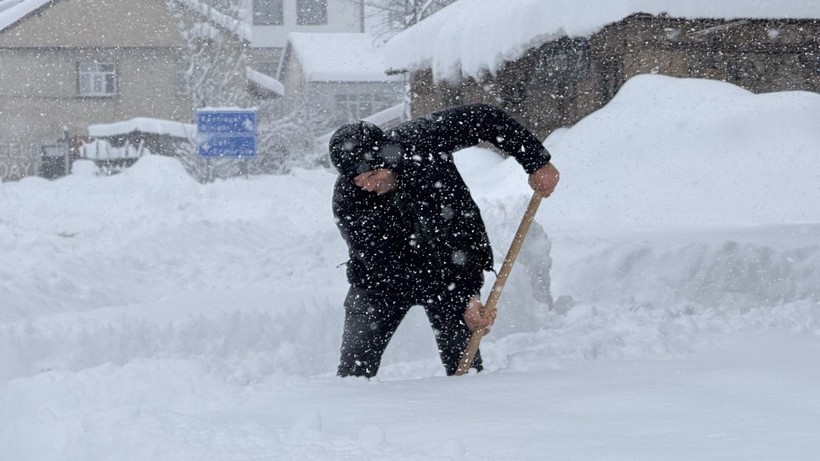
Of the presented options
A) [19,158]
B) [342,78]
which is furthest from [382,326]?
[342,78]

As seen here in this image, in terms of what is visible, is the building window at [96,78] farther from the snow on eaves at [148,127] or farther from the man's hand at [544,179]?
the man's hand at [544,179]

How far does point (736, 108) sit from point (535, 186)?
5.53 metres

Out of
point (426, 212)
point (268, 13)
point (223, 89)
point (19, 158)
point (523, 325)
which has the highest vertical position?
point (268, 13)

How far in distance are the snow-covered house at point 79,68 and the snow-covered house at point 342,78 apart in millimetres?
4604

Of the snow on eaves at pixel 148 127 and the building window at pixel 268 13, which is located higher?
the building window at pixel 268 13

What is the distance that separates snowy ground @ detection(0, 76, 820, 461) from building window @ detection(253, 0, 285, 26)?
33847 mm

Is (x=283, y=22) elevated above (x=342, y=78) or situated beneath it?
elevated above

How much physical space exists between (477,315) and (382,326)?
0.41 metres

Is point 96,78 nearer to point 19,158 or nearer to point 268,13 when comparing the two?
point 19,158

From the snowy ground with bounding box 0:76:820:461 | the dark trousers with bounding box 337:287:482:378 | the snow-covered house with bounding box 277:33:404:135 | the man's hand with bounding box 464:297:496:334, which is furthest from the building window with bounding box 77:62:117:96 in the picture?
the man's hand with bounding box 464:297:496:334

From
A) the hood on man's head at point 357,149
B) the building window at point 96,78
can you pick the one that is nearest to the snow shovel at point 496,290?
the hood on man's head at point 357,149

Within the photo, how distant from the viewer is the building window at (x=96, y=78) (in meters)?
34.7

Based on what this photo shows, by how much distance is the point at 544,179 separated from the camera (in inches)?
164

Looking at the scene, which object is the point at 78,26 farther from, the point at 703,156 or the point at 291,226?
the point at 703,156
